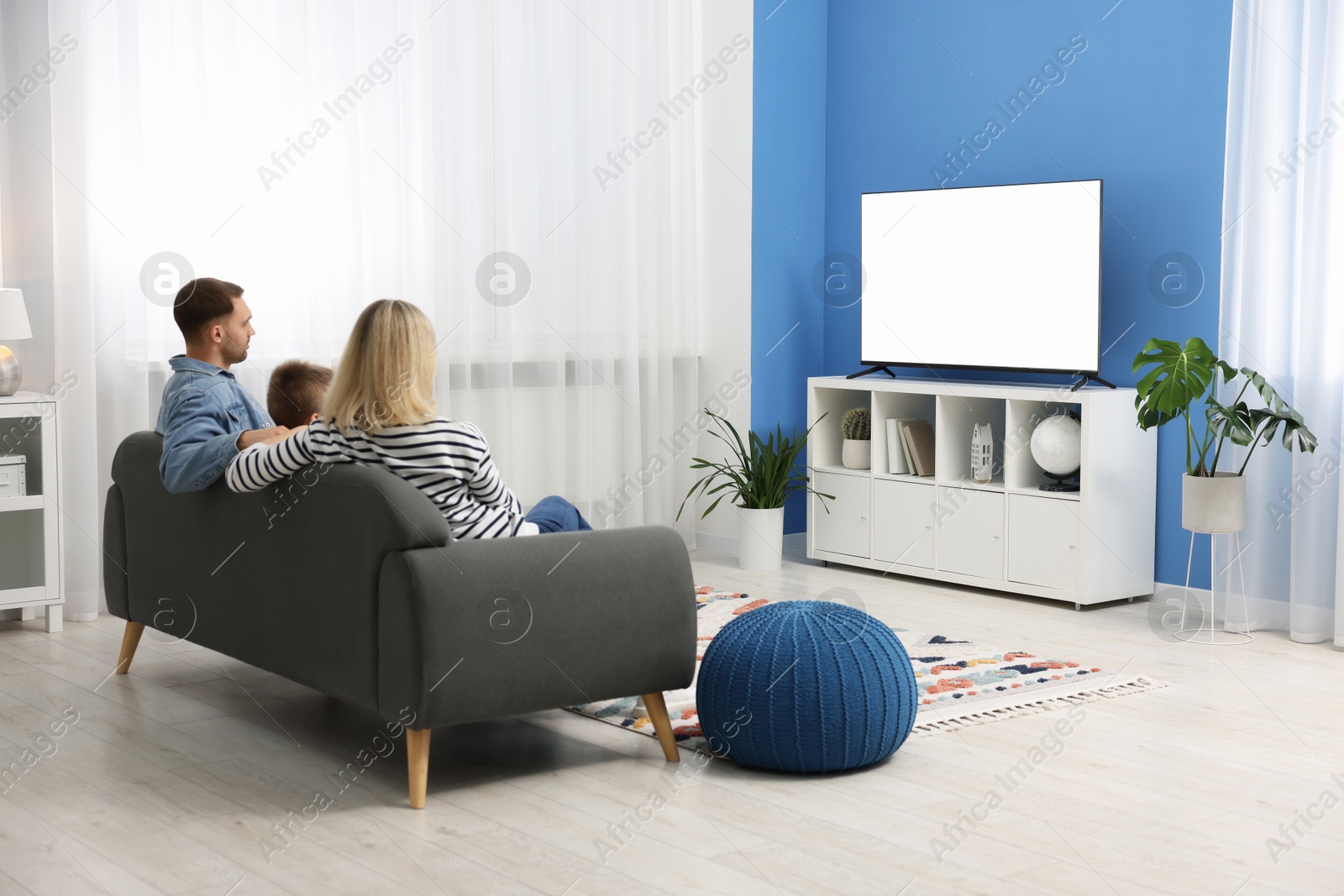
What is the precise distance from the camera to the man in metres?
3.41

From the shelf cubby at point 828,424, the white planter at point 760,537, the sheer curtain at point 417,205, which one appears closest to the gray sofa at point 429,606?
the sheer curtain at point 417,205

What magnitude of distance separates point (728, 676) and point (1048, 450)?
2332 millimetres

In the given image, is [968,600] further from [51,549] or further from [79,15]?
[79,15]

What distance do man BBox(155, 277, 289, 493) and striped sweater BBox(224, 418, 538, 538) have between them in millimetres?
363

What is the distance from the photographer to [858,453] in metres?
5.72

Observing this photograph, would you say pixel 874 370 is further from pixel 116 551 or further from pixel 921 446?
pixel 116 551

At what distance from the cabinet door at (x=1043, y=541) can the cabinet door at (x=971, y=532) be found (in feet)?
0.19

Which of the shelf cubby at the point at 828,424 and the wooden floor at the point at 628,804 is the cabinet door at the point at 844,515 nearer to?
the shelf cubby at the point at 828,424

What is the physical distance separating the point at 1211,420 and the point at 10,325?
150 inches

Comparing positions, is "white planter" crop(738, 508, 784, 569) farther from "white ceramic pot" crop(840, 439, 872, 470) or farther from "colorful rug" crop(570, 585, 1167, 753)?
"colorful rug" crop(570, 585, 1167, 753)

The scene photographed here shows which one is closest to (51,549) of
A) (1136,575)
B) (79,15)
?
(79,15)

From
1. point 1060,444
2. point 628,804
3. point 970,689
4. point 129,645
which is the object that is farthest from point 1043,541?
point 129,645

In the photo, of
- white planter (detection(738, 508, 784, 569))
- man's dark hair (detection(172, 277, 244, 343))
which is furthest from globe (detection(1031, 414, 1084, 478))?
man's dark hair (detection(172, 277, 244, 343))

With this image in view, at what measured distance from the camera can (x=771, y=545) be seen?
580 cm
